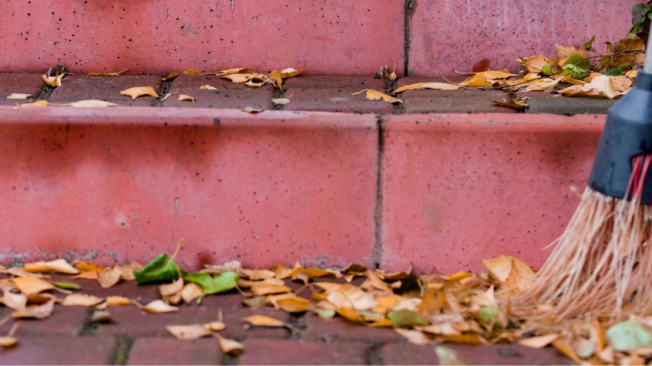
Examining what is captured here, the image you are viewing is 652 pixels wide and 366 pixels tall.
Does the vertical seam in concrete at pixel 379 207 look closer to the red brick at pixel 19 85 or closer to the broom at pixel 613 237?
the broom at pixel 613 237

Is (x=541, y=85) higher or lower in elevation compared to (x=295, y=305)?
higher

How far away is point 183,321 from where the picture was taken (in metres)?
1.42

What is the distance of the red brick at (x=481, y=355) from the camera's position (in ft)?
4.18

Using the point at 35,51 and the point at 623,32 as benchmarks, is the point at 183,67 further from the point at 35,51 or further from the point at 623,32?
the point at 623,32

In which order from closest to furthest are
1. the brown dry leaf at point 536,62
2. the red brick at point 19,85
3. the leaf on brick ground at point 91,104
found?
the leaf on brick ground at point 91,104 < the red brick at point 19,85 < the brown dry leaf at point 536,62

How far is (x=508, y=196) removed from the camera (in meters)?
1.64

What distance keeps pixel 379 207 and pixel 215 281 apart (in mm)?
510

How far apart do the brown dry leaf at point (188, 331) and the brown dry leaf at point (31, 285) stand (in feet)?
1.32

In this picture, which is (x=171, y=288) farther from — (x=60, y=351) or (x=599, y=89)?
(x=599, y=89)

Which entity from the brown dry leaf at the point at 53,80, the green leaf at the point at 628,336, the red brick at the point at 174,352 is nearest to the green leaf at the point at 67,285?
the red brick at the point at 174,352

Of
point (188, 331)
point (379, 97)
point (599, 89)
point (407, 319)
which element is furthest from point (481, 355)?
point (599, 89)

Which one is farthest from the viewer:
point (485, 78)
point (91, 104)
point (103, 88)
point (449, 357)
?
point (485, 78)

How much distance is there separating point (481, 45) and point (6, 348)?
1814mm

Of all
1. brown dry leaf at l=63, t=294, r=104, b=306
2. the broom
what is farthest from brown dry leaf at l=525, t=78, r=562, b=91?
brown dry leaf at l=63, t=294, r=104, b=306
